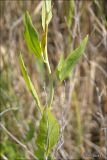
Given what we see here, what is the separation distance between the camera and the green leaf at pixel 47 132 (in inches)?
25.1

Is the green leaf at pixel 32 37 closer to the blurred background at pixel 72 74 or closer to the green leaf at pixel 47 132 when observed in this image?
the green leaf at pixel 47 132

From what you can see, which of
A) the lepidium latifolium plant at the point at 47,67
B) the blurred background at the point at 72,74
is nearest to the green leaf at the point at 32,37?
the lepidium latifolium plant at the point at 47,67

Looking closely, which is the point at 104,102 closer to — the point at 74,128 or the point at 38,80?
the point at 74,128

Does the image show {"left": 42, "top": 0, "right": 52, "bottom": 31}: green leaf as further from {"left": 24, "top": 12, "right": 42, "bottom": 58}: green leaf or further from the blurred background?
the blurred background

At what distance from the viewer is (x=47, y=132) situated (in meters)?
0.66

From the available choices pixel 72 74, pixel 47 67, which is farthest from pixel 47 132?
pixel 72 74

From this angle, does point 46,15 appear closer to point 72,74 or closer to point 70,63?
point 70,63

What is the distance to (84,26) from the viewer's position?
5.68ft

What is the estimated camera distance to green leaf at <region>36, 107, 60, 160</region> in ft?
2.09

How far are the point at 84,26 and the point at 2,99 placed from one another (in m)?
0.53

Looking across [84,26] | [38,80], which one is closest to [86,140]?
[38,80]

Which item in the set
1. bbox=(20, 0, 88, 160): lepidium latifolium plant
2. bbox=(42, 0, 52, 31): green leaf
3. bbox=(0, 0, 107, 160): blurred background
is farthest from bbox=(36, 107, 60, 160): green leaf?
bbox=(0, 0, 107, 160): blurred background

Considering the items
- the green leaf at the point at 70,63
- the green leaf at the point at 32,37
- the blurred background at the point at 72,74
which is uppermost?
the green leaf at the point at 32,37

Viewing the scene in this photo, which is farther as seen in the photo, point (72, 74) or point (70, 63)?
point (72, 74)
